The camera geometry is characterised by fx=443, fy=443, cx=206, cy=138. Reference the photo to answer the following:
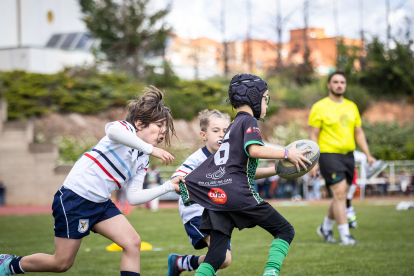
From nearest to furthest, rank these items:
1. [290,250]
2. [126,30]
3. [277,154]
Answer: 1. [277,154]
2. [290,250]
3. [126,30]

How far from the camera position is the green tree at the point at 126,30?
2856 cm

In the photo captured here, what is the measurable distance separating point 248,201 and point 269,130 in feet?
80.1

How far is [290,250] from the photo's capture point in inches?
248

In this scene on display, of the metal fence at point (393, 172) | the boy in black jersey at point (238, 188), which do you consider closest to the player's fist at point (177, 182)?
the boy in black jersey at point (238, 188)

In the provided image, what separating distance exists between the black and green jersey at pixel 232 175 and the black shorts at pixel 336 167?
3532 millimetres

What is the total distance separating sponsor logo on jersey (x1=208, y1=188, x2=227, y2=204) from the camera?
3217 millimetres

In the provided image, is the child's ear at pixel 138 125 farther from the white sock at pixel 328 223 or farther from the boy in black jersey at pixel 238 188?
the white sock at pixel 328 223

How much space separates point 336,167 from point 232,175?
376 centimetres

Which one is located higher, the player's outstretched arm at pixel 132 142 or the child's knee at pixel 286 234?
the player's outstretched arm at pixel 132 142

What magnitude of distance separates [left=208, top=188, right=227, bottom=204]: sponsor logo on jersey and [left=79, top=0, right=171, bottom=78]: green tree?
2605cm

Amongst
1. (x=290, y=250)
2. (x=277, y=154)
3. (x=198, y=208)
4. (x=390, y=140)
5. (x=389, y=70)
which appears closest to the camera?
(x=277, y=154)

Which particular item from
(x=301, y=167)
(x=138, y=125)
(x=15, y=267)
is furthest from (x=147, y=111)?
(x=15, y=267)

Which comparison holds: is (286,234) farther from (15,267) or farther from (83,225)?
(15,267)

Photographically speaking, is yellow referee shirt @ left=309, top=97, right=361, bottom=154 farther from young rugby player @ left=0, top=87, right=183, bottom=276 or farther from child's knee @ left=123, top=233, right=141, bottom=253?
child's knee @ left=123, top=233, right=141, bottom=253
